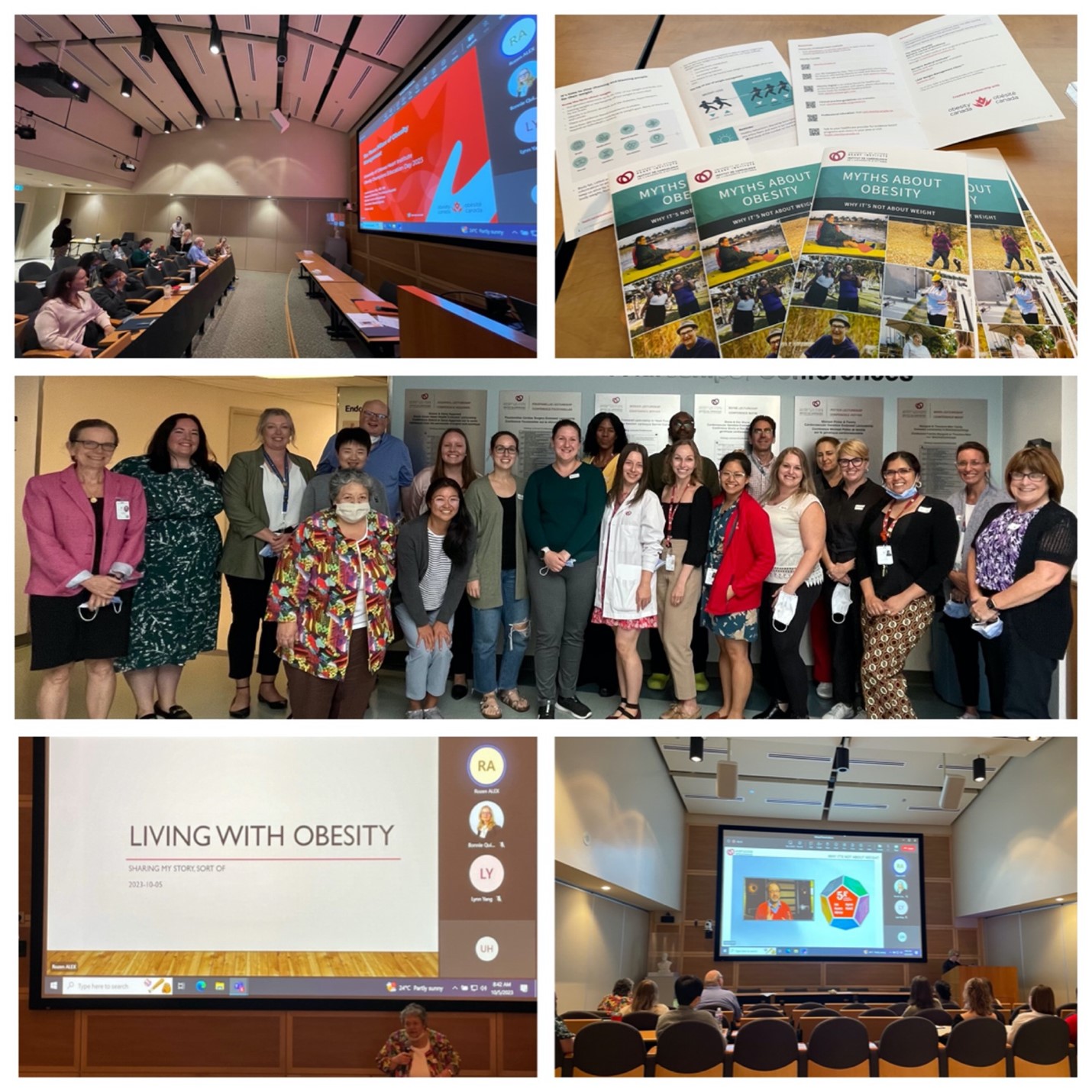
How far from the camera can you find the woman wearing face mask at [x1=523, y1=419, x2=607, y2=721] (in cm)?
360

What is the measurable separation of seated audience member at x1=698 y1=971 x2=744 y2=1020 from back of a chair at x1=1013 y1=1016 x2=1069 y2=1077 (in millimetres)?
1350

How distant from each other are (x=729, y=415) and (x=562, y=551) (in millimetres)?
1233

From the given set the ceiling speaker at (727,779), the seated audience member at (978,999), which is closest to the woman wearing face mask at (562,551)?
the ceiling speaker at (727,779)

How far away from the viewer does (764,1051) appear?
12.2ft

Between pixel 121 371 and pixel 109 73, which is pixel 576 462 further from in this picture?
pixel 109 73

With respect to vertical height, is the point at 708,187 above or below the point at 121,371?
above

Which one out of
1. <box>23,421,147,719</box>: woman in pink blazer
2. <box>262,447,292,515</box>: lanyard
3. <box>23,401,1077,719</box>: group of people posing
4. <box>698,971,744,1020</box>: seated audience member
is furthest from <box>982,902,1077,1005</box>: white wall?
<box>23,421,147,719</box>: woman in pink blazer

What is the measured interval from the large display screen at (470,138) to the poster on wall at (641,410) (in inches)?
47.9

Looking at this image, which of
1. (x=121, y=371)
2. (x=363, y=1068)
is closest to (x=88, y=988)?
(x=363, y=1068)

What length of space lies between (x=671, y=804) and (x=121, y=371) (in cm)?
345

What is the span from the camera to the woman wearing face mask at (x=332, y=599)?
11.3 feet

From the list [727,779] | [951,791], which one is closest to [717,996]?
[727,779]

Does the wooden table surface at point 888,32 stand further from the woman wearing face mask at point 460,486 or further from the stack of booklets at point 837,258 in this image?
the woman wearing face mask at point 460,486
